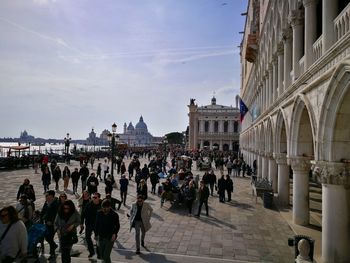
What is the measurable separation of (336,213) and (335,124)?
77.8 inches

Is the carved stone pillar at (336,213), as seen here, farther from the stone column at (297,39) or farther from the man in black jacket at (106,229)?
the man in black jacket at (106,229)

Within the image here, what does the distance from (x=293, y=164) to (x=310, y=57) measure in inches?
147

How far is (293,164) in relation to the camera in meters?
10.6

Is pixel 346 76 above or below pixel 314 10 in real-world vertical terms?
below

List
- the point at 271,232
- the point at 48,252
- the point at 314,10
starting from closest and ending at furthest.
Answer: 1. the point at 48,252
2. the point at 314,10
3. the point at 271,232

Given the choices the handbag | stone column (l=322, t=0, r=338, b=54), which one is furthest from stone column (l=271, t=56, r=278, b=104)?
the handbag

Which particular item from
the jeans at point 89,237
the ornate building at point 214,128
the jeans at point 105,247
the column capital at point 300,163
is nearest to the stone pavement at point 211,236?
the jeans at point 89,237

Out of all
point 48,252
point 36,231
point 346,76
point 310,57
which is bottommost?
point 48,252

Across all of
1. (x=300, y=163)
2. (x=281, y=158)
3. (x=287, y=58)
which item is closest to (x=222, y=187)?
(x=281, y=158)

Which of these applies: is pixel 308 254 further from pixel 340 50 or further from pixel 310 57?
pixel 310 57

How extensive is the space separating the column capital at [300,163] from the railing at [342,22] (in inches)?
185

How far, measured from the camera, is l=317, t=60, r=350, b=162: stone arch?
252 inches

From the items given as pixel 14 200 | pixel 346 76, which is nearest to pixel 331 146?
pixel 346 76

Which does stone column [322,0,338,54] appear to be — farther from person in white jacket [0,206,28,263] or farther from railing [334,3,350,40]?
person in white jacket [0,206,28,263]
